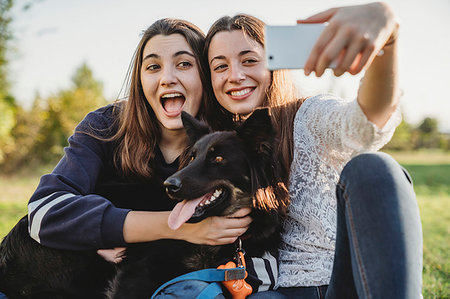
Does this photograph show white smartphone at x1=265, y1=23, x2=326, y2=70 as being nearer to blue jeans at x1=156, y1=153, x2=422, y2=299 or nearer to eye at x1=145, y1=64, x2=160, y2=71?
blue jeans at x1=156, y1=153, x2=422, y2=299

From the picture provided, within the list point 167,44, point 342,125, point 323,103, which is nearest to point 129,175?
point 167,44

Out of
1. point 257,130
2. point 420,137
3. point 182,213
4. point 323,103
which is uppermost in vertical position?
point 323,103

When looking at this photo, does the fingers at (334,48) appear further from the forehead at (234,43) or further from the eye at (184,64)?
the eye at (184,64)

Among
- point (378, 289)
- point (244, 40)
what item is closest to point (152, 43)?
point (244, 40)

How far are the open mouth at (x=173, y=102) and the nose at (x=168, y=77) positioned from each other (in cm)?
11

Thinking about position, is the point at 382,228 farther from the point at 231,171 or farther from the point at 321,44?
the point at 231,171

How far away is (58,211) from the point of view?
8.19 ft

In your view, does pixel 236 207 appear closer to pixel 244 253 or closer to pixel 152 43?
pixel 244 253

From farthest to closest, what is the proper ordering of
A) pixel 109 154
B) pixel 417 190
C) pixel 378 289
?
pixel 417 190 → pixel 109 154 → pixel 378 289

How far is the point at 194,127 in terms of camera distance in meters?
2.84

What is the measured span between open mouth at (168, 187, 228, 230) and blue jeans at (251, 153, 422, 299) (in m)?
1.01

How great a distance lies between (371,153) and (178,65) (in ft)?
6.66

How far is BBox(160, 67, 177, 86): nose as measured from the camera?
3096 millimetres

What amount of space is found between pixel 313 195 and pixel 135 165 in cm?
149
